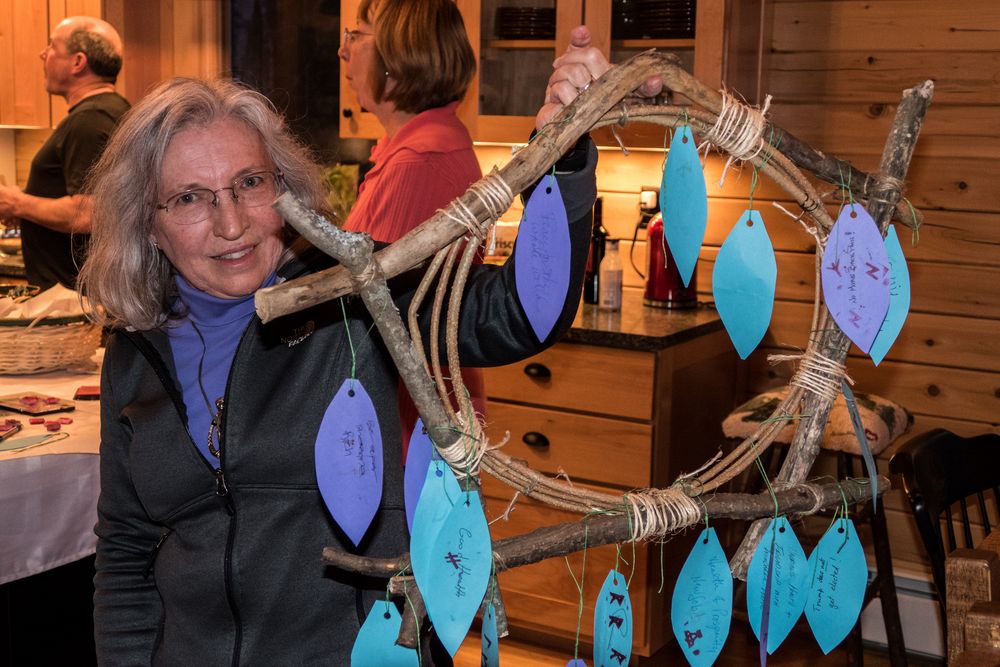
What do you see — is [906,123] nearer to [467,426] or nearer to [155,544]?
[467,426]

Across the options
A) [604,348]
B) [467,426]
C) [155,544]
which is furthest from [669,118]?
[604,348]

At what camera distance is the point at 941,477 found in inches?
76.6

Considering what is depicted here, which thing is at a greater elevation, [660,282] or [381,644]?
[660,282]

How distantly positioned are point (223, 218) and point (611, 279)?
70.5 inches

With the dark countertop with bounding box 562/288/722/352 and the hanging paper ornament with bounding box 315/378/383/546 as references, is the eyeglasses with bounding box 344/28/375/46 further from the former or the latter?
the hanging paper ornament with bounding box 315/378/383/546

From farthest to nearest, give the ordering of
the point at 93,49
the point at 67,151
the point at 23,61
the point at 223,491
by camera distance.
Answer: the point at 23,61 → the point at 93,49 → the point at 67,151 → the point at 223,491

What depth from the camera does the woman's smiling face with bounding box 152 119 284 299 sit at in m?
1.29

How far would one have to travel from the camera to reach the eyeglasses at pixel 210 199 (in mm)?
1293

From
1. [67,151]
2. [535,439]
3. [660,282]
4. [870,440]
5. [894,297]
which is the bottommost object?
[535,439]

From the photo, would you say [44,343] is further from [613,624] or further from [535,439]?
[613,624]

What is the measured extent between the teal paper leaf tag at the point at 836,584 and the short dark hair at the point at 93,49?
302 centimetres

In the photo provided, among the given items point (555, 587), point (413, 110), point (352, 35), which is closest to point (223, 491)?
point (413, 110)

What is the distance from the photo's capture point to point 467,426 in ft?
2.58

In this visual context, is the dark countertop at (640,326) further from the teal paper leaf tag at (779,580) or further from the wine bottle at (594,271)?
the teal paper leaf tag at (779,580)
